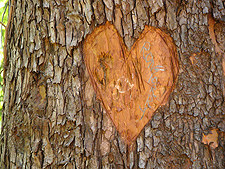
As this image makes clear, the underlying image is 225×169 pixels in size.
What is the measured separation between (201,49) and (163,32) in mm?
308

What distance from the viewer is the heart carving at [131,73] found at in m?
1.41

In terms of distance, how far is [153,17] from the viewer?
1408 mm

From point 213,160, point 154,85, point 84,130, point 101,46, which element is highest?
point 101,46

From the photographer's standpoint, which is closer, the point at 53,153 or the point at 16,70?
the point at 53,153

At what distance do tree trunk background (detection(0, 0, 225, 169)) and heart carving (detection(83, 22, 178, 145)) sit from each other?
0.15ft

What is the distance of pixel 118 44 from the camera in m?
1.41

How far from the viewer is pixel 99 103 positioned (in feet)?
A: 4.60

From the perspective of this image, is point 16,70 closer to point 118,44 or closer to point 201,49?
point 118,44

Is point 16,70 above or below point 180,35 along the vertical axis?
below

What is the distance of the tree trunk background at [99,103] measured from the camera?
139 centimetres

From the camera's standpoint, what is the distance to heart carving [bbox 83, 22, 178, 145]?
141cm

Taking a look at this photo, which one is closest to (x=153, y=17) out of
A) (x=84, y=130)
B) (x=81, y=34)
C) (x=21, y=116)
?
(x=81, y=34)

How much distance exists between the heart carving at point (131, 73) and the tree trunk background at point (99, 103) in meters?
0.05

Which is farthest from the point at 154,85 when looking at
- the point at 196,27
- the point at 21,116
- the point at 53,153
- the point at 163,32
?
the point at 21,116
